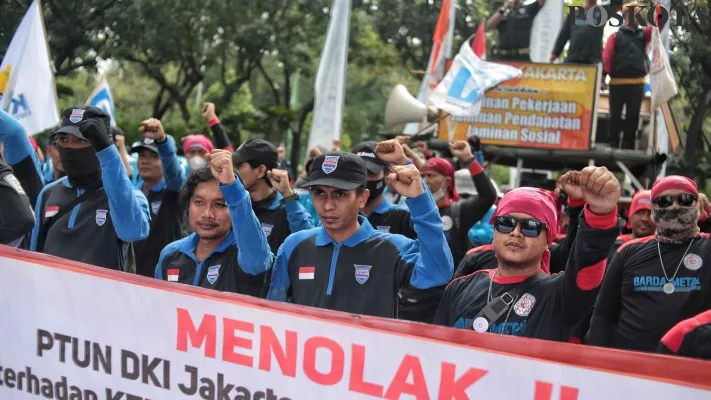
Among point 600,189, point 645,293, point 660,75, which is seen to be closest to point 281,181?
point 645,293

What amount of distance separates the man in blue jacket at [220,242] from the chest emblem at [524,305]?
1157 millimetres

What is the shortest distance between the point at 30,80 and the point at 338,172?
5843mm

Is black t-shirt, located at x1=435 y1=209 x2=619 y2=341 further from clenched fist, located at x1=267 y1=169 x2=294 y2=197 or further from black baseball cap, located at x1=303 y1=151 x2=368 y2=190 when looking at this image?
clenched fist, located at x1=267 y1=169 x2=294 y2=197

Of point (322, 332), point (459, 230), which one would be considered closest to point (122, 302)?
point (322, 332)

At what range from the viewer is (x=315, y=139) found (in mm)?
12594

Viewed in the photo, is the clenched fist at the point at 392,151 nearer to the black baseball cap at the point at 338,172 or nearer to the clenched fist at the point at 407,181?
the black baseball cap at the point at 338,172

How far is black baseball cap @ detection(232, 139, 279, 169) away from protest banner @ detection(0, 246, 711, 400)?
195 cm

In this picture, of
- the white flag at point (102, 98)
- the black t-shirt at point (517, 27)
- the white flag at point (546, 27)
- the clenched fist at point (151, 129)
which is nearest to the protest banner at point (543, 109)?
the black t-shirt at point (517, 27)

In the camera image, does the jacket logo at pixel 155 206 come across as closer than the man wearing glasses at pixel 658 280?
No

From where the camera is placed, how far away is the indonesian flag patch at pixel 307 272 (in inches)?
171

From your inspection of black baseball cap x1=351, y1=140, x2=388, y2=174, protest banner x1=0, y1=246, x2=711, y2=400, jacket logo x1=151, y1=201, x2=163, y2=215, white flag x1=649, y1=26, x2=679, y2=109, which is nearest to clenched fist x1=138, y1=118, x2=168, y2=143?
jacket logo x1=151, y1=201, x2=163, y2=215

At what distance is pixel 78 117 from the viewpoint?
5.14m

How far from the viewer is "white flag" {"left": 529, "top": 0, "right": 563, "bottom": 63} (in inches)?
545

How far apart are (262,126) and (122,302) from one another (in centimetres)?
1846
